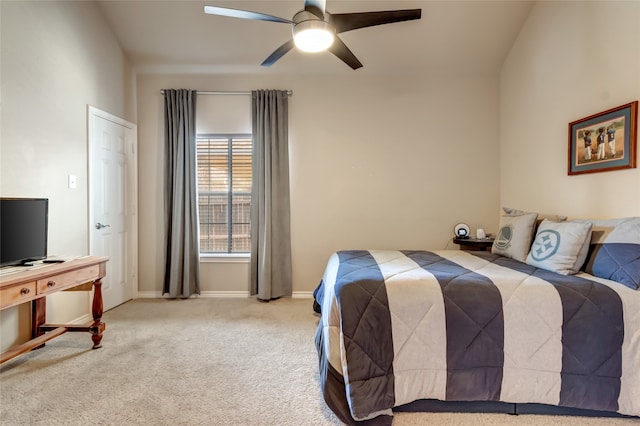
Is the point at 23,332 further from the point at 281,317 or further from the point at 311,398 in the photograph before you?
the point at 311,398

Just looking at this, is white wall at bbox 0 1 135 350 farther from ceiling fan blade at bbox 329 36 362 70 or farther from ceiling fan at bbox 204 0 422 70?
ceiling fan blade at bbox 329 36 362 70

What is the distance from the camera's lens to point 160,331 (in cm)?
279

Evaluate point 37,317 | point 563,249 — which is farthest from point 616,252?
point 37,317

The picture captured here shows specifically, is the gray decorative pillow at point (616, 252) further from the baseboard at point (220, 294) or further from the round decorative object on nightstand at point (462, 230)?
the baseboard at point (220, 294)

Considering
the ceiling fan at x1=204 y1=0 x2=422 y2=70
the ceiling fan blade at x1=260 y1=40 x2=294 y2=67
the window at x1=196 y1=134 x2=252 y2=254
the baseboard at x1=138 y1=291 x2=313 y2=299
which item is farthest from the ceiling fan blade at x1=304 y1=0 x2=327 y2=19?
the baseboard at x1=138 y1=291 x2=313 y2=299

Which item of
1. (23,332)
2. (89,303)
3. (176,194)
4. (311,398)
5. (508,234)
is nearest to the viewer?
(311,398)

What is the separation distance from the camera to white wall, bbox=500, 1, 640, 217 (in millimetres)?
2240

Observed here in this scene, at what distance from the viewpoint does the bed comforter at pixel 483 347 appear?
1.58 meters

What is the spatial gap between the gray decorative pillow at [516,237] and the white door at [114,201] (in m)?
3.99

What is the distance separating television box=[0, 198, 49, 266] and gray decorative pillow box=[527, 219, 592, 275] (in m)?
3.66

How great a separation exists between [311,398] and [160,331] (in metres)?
1.71

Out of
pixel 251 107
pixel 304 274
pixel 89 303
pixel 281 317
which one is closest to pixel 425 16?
pixel 251 107

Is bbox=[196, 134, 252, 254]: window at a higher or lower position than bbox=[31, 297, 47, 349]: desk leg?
higher

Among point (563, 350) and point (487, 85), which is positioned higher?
point (487, 85)
